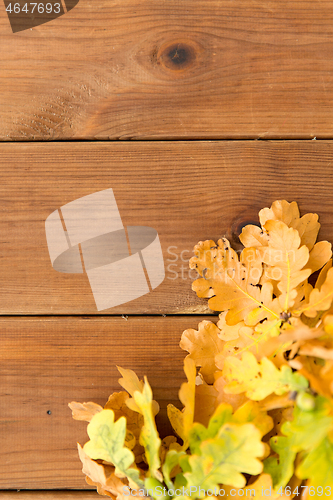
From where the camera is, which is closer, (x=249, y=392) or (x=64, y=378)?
(x=249, y=392)

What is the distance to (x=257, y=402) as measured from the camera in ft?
1.41

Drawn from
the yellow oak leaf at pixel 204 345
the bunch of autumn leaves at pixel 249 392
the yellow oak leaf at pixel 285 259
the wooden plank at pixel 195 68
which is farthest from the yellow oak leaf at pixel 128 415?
the wooden plank at pixel 195 68

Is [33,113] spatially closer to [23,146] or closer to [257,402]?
[23,146]

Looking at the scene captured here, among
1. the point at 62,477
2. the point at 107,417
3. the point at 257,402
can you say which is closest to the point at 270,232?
the point at 257,402

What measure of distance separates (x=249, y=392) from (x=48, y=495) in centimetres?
39

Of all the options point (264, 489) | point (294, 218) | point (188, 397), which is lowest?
point (264, 489)

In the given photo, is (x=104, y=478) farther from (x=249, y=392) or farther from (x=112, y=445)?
(x=249, y=392)

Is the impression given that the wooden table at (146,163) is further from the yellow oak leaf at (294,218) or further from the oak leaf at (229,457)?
the oak leaf at (229,457)

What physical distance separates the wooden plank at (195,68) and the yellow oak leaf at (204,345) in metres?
0.31

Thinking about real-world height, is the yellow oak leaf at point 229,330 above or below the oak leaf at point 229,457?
above

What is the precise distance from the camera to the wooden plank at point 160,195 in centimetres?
54

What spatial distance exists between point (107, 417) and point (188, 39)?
57 centimetres

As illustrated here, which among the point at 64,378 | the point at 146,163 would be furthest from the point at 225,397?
the point at 146,163

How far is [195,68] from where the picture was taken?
0.54 metres
